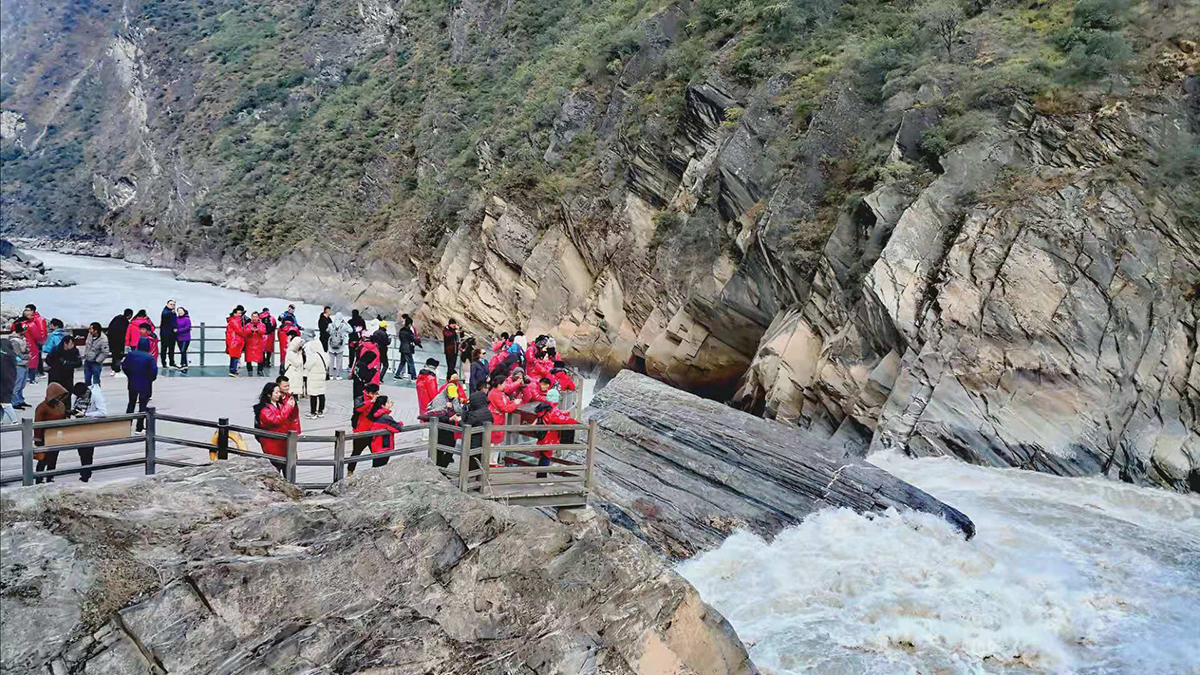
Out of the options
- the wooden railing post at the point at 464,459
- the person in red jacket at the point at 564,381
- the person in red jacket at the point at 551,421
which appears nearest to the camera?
the wooden railing post at the point at 464,459

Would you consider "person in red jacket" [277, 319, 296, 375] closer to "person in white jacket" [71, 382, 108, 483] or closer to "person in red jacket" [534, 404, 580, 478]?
"person in white jacket" [71, 382, 108, 483]

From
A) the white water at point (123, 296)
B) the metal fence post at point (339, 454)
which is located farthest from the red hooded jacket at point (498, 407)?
the white water at point (123, 296)

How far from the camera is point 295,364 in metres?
15.1

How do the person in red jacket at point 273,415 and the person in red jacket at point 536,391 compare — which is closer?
the person in red jacket at point 273,415

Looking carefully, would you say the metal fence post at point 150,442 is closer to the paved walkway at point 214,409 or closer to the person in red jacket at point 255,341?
the paved walkway at point 214,409

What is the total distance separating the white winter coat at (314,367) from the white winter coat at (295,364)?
0.08 meters

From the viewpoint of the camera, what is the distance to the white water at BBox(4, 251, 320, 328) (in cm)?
4191

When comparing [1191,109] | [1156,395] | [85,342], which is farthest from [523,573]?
[1191,109]

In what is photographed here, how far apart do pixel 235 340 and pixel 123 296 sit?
36.2 metres

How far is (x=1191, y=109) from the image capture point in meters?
17.6

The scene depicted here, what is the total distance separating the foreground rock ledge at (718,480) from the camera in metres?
13.0

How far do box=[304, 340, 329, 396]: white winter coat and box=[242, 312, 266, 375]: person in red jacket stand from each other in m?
4.30

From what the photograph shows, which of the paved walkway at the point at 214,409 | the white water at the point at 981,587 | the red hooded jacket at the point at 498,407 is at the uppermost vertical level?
the red hooded jacket at the point at 498,407

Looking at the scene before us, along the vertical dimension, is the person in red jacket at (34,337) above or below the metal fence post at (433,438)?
below
